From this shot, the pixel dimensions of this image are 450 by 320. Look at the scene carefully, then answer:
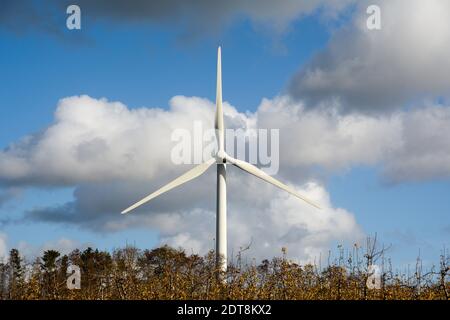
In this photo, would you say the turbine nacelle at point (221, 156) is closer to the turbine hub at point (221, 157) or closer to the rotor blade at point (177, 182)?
the turbine hub at point (221, 157)

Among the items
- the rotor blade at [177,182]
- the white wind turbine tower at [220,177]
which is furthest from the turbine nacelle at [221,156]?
the rotor blade at [177,182]

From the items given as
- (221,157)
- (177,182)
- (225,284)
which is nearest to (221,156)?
(221,157)

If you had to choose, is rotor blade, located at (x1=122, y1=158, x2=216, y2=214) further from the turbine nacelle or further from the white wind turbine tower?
the turbine nacelle

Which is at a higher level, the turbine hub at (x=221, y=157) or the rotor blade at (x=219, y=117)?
the rotor blade at (x=219, y=117)

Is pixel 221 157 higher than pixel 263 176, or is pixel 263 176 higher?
pixel 221 157

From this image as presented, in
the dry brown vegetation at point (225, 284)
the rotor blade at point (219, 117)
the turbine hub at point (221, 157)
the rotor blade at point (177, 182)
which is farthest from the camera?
the rotor blade at point (219, 117)

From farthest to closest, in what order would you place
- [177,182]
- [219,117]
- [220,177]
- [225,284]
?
[219,117]
[220,177]
[177,182]
[225,284]

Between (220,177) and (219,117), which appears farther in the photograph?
(219,117)

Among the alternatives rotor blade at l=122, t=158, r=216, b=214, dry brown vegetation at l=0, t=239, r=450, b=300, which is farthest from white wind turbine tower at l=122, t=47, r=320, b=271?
→ dry brown vegetation at l=0, t=239, r=450, b=300

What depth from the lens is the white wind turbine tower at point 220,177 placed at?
137ft

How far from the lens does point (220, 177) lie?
145ft

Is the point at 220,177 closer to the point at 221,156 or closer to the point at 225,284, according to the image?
the point at 221,156

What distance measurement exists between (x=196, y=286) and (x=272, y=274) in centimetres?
286
